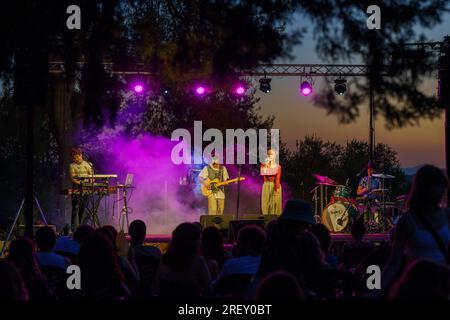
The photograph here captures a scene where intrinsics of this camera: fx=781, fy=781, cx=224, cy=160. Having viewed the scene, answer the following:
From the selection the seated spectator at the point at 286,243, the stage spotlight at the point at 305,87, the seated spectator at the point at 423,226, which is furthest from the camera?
the stage spotlight at the point at 305,87

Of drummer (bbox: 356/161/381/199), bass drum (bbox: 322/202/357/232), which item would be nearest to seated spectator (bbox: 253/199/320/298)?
drummer (bbox: 356/161/381/199)

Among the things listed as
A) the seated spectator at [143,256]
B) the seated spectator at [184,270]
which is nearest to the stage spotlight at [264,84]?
the seated spectator at [143,256]

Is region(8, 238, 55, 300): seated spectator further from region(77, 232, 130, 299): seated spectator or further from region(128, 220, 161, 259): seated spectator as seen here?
region(128, 220, 161, 259): seated spectator

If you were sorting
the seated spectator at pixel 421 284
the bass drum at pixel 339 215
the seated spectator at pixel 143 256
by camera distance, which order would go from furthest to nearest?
the bass drum at pixel 339 215
the seated spectator at pixel 143 256
the seated spectator at pixel 421 284

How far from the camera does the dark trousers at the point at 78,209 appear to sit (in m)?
14.2

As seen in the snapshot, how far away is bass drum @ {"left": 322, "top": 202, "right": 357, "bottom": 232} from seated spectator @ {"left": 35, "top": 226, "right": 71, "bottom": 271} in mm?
10287

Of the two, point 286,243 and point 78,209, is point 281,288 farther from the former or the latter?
point 78,209

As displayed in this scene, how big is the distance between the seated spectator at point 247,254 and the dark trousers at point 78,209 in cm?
871

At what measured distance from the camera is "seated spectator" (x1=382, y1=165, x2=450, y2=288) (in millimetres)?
4555

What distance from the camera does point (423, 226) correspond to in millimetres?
4586

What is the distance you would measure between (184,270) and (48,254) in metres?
1.74

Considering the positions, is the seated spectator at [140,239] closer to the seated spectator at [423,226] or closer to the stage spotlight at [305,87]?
the seated spectator at [423,226]
